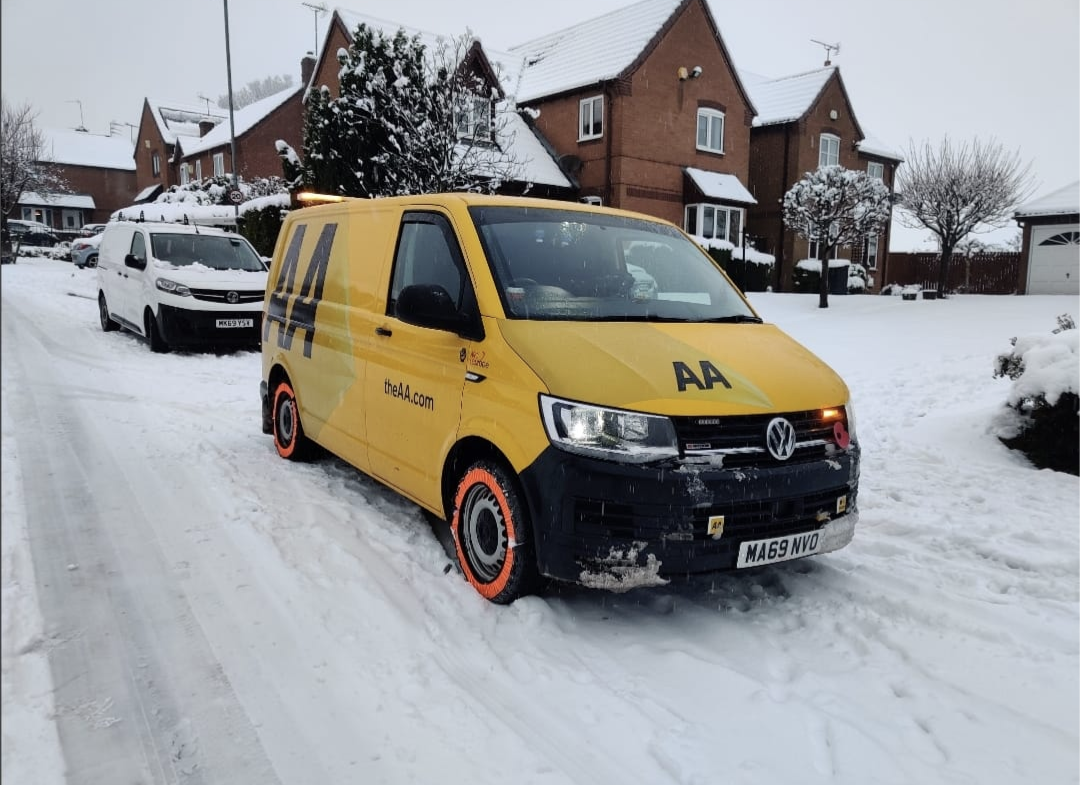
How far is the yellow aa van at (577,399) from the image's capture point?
3539mm

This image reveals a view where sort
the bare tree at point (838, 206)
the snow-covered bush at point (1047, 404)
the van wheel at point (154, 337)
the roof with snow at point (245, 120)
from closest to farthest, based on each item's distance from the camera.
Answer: the snow-covered bush at point (1047, 404) → the van wheel at point (154, 337) → the bare tree at point (838, 206) → the roof with snow at point (245, 120)

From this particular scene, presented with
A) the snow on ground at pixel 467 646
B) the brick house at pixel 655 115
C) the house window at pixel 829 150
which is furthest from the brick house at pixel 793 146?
the snow on ground at pixel 467 646

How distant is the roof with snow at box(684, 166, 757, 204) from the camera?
2825 centimetres

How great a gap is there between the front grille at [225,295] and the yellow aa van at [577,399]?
24.2ft

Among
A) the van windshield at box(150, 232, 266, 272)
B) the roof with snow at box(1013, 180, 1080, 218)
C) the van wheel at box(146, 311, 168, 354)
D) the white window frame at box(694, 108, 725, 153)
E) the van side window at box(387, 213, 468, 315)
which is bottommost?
the van wheel at box(146, 311, 168, 354)

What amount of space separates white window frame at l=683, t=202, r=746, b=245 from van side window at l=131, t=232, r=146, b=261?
65.4ft

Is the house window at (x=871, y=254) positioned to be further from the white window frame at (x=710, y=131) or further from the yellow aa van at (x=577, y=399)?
the yellow aa van at (x=577, y=399)

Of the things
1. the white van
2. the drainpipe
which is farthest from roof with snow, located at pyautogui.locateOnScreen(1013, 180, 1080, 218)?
the white van

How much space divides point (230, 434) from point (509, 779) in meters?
5.55

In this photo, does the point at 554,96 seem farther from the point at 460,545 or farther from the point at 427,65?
the point at 460,545

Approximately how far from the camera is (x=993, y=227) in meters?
27.9

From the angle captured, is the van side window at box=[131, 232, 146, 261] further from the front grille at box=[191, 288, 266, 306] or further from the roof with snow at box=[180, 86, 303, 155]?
the roof with snow at box=[180, 86, 303, 155]

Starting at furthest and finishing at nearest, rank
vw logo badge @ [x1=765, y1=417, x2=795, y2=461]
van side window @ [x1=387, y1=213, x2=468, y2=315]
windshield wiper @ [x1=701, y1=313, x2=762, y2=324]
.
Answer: windshield wiper @ [x1=701, y1=313, x2=762, y2=324], van side window @ [x1=387, y1=213, x2=468, y2=315], vw logo badge @ [x1=765, y1=417, x2=795, y2=461]

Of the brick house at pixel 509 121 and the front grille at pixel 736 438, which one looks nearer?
the front grille at pixel 736 438
